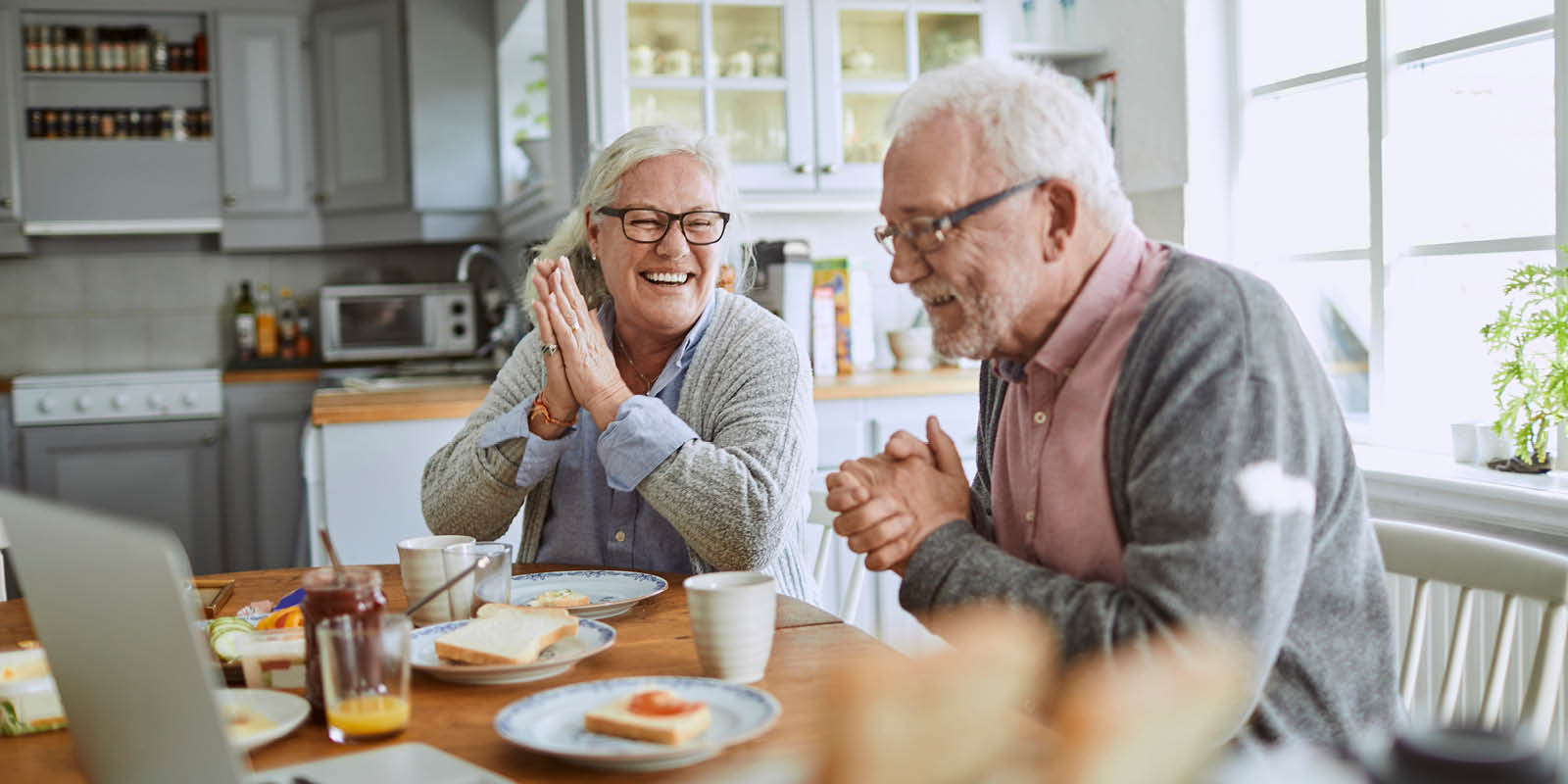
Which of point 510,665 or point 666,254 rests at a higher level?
point 666,254

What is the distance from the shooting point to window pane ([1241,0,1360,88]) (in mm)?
2828

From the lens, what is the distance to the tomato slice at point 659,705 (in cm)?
91

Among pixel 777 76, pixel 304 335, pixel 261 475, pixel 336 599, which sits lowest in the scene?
pixel 261 475

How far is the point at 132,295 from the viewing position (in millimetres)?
5324

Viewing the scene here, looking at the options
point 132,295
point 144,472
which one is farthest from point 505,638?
point 132,295

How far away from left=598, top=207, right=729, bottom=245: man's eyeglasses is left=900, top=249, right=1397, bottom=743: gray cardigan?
83 centimetres

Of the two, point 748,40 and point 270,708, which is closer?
point 270,708

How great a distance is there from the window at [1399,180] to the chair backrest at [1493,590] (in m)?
1.25

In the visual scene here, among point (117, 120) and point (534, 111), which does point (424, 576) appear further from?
point (117, 120)

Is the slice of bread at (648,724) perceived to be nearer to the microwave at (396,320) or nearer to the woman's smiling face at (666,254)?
the woman's smiling face at (666,254)

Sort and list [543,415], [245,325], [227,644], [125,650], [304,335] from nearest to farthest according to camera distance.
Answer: [125,650] < [227,644] < [543,415] < [245,325] < [304,335]

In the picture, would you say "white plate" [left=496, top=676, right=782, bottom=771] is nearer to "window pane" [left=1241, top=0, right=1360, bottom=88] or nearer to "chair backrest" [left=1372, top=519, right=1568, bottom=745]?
"chair backrest" [left=1372, top=519, right=1568, bottom=745]

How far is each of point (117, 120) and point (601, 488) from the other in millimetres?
4080

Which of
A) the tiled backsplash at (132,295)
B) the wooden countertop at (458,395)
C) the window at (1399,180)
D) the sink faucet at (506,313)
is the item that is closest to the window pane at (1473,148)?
the window at (1399,180)
